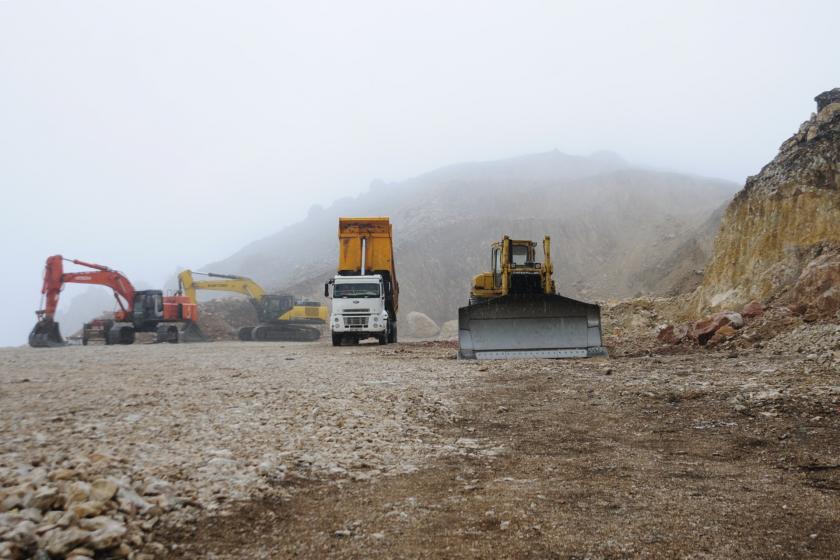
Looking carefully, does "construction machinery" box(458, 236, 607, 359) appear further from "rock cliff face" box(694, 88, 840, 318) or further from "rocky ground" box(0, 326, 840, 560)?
"rock cliff face" box(694, 88, 840, 318)

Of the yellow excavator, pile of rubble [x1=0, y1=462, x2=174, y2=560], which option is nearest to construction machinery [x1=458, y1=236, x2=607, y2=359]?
pile of rubble [x1=0, y1=462, x2=174, y2=560]

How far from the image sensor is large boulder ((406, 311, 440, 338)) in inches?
1612

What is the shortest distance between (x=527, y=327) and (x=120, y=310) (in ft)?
78.5

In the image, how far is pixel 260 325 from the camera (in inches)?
1353

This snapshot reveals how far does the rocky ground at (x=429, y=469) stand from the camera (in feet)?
9.17

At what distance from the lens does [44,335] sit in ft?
80.6

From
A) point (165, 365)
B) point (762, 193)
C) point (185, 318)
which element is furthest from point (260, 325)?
point (762, 193)

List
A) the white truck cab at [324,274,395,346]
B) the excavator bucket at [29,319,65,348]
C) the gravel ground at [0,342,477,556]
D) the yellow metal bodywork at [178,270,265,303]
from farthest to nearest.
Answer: the yellow metal bodywork at [178,270,265,303] → the excavator bucket at [29,319,65,348] → the white truck cab at [324,274,395,346] → the gravel ground at [0,342,477,556]

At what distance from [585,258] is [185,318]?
40382mm

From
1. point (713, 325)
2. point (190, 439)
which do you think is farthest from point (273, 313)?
point (190, 439)

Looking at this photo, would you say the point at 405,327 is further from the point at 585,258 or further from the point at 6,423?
the point at 6,423

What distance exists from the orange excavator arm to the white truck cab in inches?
529

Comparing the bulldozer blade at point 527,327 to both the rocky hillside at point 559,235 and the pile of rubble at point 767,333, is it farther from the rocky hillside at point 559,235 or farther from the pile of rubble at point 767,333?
the rocky hillside at point 559,235

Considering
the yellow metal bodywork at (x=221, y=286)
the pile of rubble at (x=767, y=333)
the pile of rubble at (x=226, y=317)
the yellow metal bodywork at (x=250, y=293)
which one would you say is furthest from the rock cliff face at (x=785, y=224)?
the pile of rubble at (x=226, y=317)
